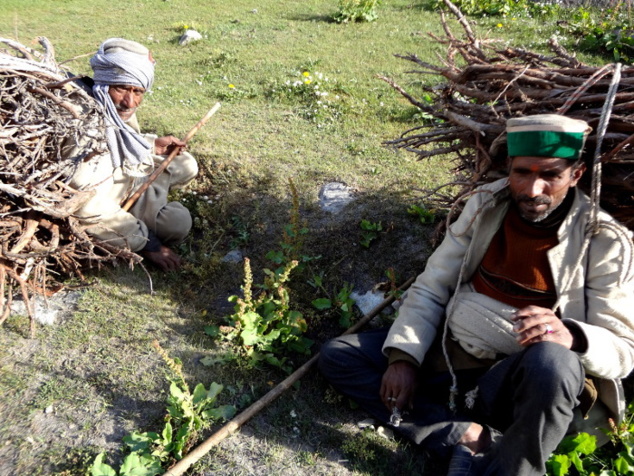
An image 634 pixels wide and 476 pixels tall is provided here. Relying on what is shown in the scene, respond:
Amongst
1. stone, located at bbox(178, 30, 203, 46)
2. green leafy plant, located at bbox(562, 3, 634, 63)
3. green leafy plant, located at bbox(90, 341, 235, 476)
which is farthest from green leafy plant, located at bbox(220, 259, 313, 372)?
stone, located at bbox(178, 30, 203, 46)

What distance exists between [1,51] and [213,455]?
2808 millimetres

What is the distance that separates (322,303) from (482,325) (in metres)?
1.21

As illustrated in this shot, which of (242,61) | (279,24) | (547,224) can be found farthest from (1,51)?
(279,24)

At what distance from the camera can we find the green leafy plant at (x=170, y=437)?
2551mm

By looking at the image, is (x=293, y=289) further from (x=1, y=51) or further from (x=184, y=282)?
(x=1, y=51)

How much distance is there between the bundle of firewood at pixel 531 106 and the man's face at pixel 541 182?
0.59 ft

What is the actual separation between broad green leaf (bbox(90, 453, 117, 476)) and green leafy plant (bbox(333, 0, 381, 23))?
8.17 metres

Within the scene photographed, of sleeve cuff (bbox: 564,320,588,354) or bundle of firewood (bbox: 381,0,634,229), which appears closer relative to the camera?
sleeve cuff (bbox: 564,320,588,354)

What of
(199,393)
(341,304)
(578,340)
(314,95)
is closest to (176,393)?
(199,393)

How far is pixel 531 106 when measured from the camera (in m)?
2.94

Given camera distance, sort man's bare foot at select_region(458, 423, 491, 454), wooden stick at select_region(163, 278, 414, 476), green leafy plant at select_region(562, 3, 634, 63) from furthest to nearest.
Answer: green leafy plant at select_region(562, 3, 634, 63), man's bare foot at select_region(458, 423, 491, 454), wooden stick at select_region(163, 278, 414, 476)

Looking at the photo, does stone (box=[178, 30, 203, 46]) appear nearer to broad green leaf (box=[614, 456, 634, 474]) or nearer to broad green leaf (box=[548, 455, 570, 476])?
broad green leaf (box=[548, 455, 570, 476])

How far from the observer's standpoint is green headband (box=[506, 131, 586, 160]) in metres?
2.43

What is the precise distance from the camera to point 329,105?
19.9ft
